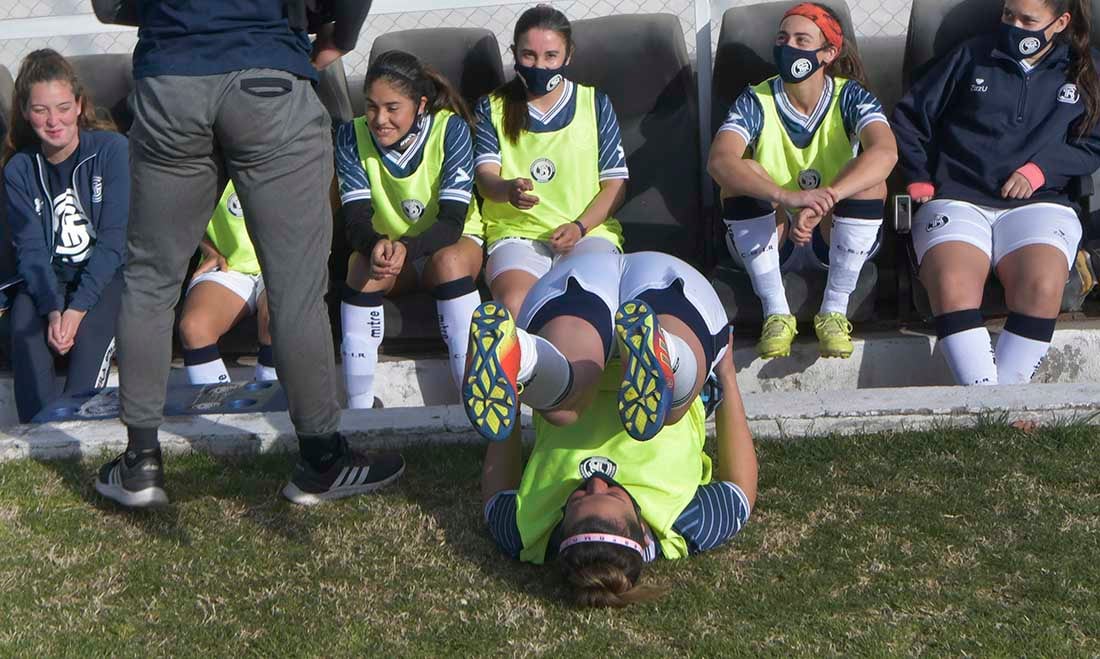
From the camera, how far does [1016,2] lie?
15.9 ft

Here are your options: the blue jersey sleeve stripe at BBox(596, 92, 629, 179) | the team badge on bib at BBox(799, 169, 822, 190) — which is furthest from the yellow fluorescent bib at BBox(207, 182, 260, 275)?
the team badge on bib at BBox(799, 169, 822, 190)

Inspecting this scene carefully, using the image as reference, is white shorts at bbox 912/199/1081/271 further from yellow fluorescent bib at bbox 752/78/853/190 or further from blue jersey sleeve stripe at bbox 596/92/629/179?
blue jersey sleeve stripe at bbox 596/92/629/179

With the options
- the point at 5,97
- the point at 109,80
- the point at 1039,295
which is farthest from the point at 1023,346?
the point at 5,97

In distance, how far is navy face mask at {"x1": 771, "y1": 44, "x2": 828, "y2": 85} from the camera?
4.87m

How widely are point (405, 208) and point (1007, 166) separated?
2.16m

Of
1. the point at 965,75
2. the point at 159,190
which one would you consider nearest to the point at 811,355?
the point at 965,75

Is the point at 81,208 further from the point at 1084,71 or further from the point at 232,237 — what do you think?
the point at 1084,71

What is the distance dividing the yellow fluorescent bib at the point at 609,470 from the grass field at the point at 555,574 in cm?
9

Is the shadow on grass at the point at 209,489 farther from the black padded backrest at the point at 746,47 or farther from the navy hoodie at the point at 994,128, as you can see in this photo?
the navy hoodie at the point at 994,128

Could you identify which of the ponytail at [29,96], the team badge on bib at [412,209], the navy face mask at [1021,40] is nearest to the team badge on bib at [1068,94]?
the navy face mask at [1021,40]

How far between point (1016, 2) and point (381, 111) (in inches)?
89.4

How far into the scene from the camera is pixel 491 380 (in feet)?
9.34

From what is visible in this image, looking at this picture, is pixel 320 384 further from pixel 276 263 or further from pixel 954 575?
pixel 954 575

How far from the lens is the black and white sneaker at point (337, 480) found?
3.60 m
